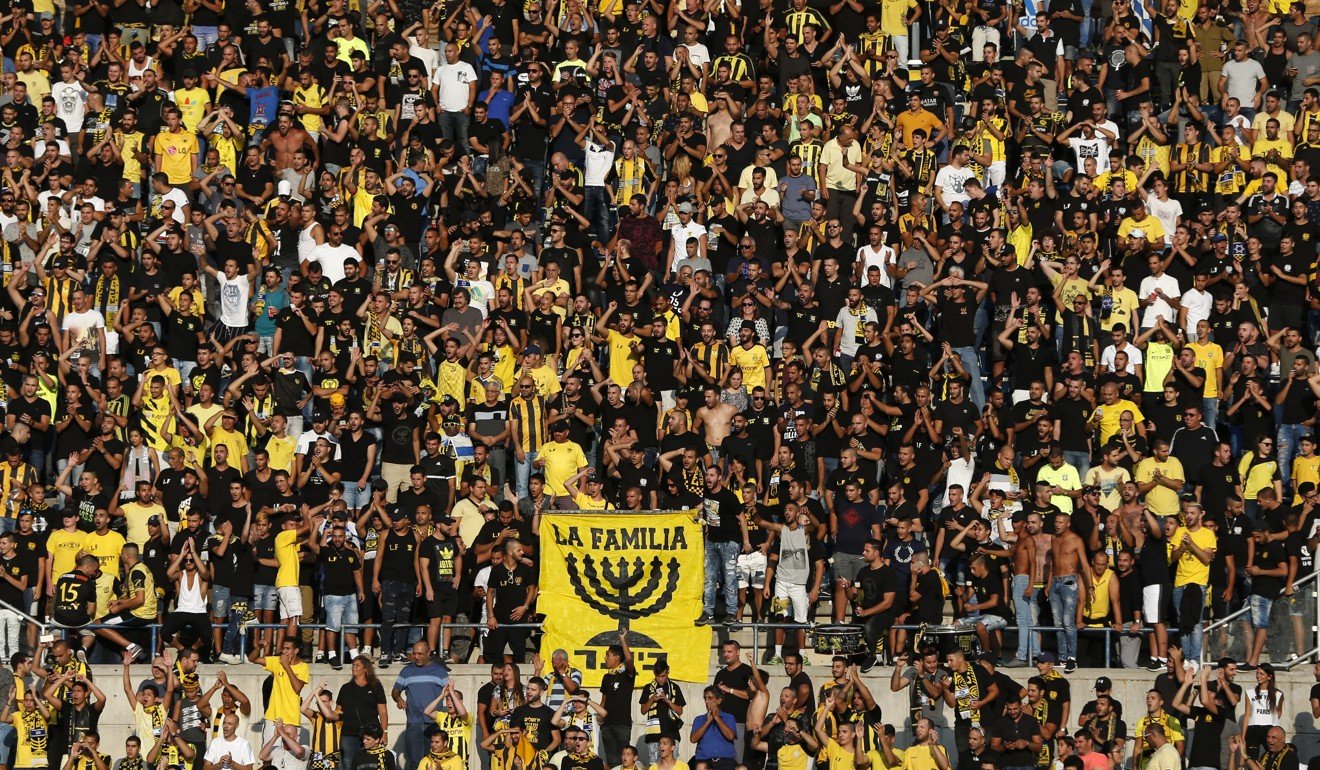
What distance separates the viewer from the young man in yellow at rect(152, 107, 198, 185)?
32.5 meters

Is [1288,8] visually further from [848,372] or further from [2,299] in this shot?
[2,299]

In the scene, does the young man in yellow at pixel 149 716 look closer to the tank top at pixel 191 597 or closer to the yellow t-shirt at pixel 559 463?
the tank top at pixel 191 597

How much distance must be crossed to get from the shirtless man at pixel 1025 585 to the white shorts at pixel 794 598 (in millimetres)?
2128

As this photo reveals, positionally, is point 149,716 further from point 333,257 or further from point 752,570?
point 333,257

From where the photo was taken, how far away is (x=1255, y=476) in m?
28.6

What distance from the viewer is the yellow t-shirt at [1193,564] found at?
88.5 ft

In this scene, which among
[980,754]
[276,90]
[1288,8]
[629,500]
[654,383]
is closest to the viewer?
[980,754]

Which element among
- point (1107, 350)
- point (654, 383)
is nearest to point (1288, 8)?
point (1107, 350)

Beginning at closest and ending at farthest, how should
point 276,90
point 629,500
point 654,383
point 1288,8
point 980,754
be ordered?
point 980,754 → point 629,500 → point 654,383 → point 276,90 → point 1288,8

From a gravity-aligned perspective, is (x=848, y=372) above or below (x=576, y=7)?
below

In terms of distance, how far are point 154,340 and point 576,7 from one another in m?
8.07

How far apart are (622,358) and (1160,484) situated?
617cm

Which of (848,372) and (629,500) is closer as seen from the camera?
(629,500)

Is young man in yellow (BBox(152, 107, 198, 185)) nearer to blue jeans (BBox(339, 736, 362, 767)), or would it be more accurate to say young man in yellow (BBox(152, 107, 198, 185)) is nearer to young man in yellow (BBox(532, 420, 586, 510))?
young man in yellow (BBox(532, 420, 586, 510))
